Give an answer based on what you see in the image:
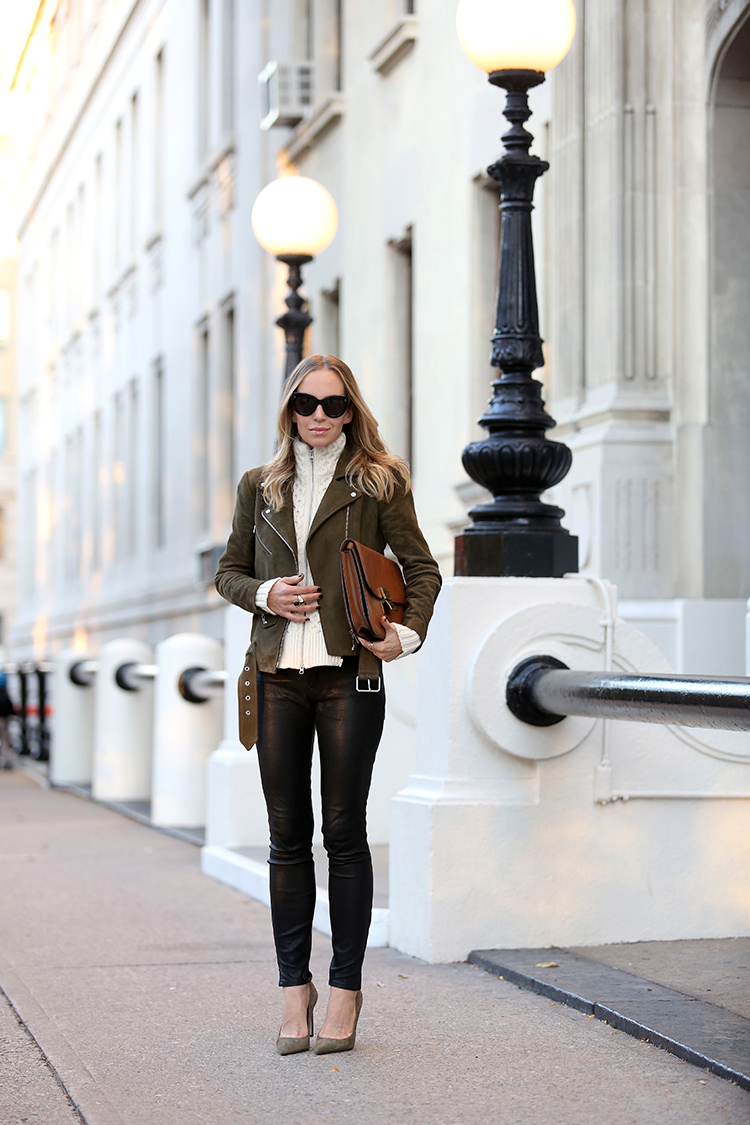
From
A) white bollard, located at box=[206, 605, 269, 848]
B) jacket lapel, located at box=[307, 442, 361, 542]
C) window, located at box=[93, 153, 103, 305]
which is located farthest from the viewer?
window, located at box=[93, 153, 103, 305]

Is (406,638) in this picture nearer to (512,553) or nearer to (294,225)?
(512,553)

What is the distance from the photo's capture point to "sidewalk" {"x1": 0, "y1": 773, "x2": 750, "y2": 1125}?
13.6ft

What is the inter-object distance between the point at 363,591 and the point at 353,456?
0.52 meters

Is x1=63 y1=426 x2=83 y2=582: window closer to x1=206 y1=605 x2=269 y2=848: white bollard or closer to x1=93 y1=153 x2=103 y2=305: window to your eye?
x1=93 y1=153 x2=103 y2=305: window

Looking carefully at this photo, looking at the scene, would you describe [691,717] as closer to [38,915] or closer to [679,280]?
Result: [38,915]

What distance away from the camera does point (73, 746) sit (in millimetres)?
17656

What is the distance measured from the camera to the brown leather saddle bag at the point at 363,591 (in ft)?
15.0

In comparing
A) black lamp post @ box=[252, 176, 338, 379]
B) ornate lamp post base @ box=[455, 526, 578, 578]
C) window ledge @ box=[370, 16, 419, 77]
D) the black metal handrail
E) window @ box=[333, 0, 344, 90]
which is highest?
window @ box=[333, 0, 344, 90]

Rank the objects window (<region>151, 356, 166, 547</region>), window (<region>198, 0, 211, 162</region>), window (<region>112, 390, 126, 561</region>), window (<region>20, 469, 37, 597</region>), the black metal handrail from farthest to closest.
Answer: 1. window (<region>20, 469, 37, 597</region>)
2. window (<region>112, 390, 126, 561</region>)
3. window (<region>151, 356, 166, 547</region>)
4. window (<region>198, 0, 211, 162</region>)
5. the black metal handrail

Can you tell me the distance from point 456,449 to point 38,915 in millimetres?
5308

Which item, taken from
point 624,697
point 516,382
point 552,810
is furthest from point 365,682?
point 516,382

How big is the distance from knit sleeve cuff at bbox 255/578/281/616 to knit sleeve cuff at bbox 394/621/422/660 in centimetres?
36

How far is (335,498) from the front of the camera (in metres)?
4.83

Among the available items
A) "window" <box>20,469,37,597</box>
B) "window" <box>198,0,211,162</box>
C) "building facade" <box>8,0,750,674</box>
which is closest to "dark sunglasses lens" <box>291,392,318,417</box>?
"building facade" <box>8,0,750,674</box>
